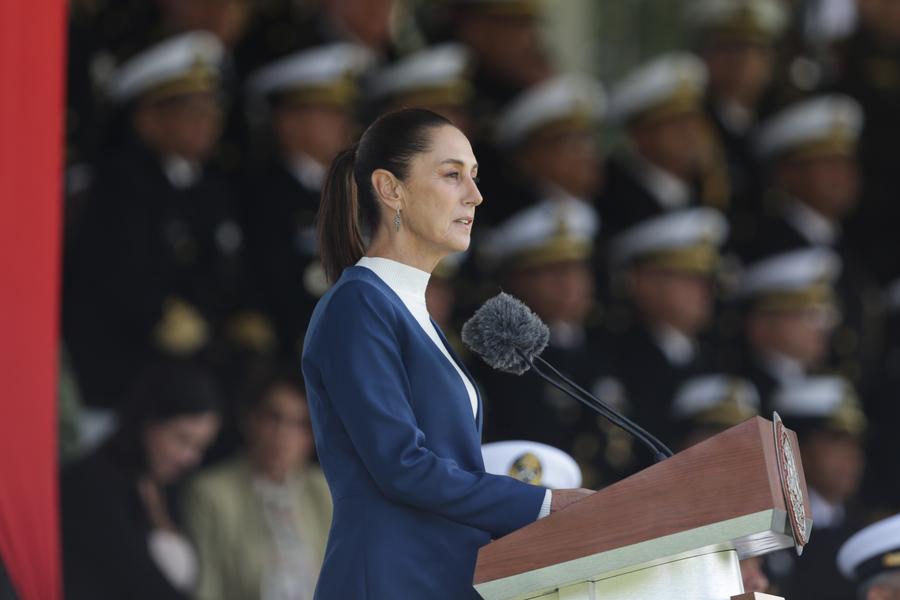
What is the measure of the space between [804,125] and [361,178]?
213 inches

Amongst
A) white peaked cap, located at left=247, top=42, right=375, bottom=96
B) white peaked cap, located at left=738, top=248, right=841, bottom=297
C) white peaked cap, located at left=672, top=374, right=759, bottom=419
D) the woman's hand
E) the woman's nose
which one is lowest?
white peaked cap, located at left=672, top=374, right=759, bottom=419

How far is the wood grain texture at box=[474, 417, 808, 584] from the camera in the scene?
2.00 metres

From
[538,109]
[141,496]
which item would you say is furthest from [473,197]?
[538,109]

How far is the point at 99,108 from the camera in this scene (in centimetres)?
527

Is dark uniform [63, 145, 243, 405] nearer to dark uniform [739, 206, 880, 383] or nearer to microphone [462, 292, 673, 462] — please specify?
microphone [462, 292, 673, 462]

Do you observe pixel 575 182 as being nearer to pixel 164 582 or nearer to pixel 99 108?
pixel 99 108

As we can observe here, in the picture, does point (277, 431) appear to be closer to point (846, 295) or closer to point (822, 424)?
point (822, 424)

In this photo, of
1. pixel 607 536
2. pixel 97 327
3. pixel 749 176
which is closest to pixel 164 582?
pixel 97 327

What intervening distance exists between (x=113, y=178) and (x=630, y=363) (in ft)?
7.89

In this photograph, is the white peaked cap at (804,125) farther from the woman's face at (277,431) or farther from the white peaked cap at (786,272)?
the woman's face at (277,431)

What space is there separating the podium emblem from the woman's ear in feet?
2.16

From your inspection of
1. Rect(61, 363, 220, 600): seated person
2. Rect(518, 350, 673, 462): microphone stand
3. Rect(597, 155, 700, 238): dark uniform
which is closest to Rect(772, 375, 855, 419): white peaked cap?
Rect(597, 155, 700, 238): dark uniform

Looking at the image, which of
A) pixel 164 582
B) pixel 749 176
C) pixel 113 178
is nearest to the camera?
pixel 164 582

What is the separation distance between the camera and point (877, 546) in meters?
3.37
